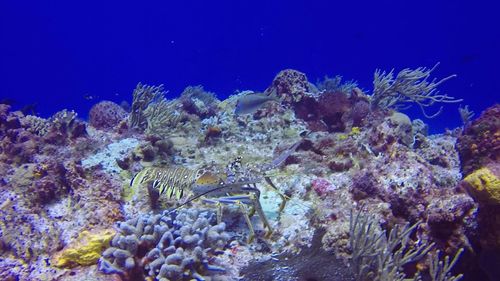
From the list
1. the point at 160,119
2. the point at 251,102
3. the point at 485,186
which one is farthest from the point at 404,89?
the point at 160,119

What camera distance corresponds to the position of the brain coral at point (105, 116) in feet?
32.0

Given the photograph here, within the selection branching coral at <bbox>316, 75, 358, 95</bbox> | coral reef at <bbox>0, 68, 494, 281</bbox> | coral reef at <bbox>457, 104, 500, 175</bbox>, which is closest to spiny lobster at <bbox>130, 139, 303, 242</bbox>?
coral reef at <bbox>0, 68, 494, 281</bbox>

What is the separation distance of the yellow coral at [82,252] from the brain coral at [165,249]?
0.69ft

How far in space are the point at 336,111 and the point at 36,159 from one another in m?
7.16

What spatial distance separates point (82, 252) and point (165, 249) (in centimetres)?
104

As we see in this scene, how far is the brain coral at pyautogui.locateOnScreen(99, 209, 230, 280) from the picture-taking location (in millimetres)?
3732

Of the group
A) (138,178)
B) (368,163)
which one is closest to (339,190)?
(368,163)

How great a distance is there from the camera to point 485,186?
4078 millimetres

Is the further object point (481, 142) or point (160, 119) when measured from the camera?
point (160, 119)

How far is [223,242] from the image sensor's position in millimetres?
4215

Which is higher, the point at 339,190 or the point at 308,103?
the point at 308,103

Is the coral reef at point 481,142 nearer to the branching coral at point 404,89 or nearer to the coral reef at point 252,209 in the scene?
the coral reef at point 252,209

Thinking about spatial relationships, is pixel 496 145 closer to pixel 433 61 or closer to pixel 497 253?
pixel 497 253

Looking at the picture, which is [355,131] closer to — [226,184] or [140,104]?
[226,184]
